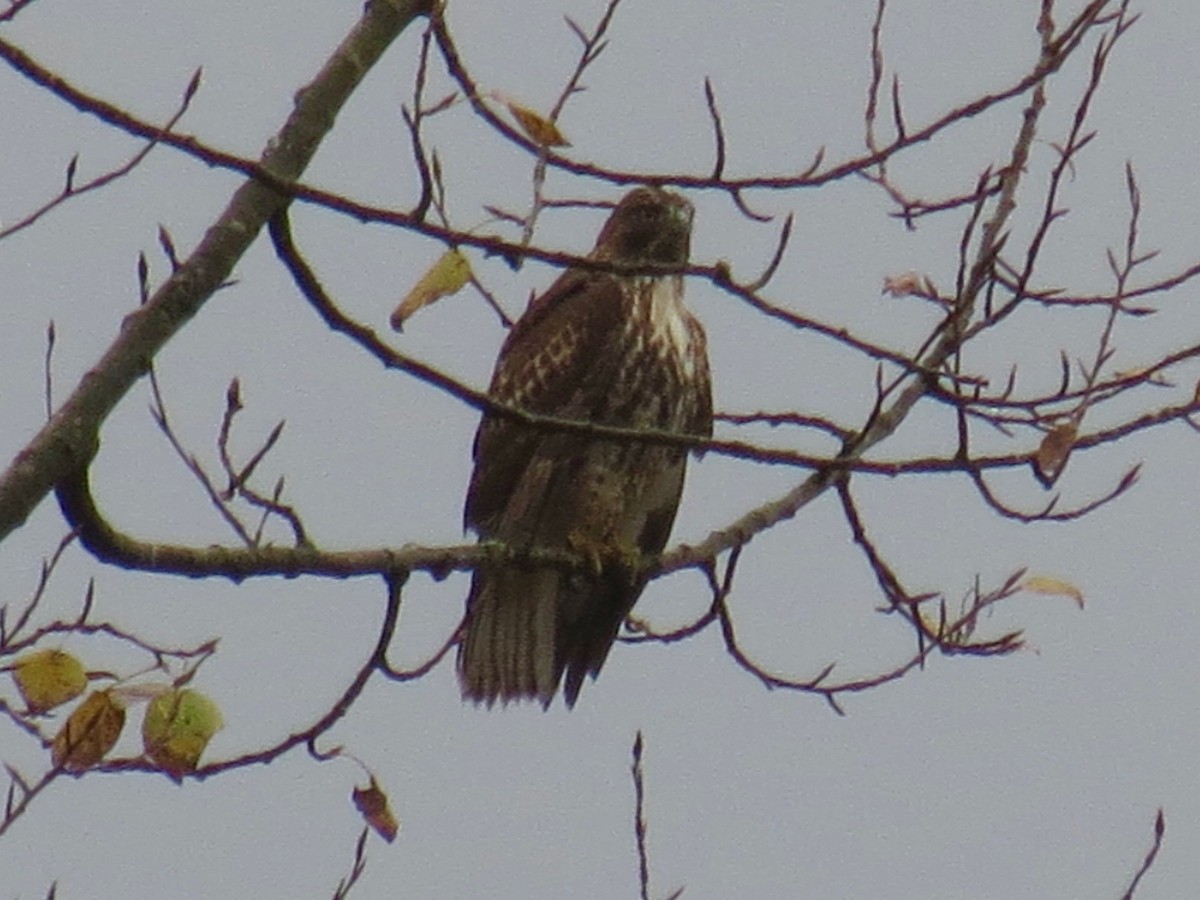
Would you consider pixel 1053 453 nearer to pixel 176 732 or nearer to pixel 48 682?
pixel 176 732

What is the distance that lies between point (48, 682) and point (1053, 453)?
61.9 inches

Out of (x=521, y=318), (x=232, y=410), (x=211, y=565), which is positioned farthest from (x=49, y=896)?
(x=521, y=318)

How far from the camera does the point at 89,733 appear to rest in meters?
3.50

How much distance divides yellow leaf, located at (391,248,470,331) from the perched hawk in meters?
2.12

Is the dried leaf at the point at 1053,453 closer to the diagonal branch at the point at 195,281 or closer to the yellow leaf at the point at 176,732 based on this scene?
the diagonal branch at the point at 195,281

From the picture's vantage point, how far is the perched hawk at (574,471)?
5.92 m

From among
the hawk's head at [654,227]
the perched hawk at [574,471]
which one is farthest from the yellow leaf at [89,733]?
the hawk's head at [654,227]

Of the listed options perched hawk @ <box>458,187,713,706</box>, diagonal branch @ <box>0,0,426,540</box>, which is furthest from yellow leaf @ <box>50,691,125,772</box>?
perched hawk @ <box>458,187,713,706</box>

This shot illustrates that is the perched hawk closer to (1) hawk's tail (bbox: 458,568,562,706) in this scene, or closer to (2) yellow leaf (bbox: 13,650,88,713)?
(1) hawk's tail (bbox: 458,568,562,706)

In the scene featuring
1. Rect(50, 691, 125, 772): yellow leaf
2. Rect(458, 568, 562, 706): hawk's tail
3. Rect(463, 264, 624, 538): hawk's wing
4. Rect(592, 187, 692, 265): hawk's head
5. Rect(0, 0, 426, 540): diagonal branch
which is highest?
Rect(592, 187, 692, 265): hawk's head

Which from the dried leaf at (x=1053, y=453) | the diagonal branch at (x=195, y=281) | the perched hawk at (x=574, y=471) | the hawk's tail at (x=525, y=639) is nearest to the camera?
the diagonal branch at (x=195, y=281)

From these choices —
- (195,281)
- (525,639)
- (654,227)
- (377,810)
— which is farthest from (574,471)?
(195,281)

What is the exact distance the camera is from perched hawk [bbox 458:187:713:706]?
5.92 metres

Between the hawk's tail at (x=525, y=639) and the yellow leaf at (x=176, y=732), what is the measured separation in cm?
250
